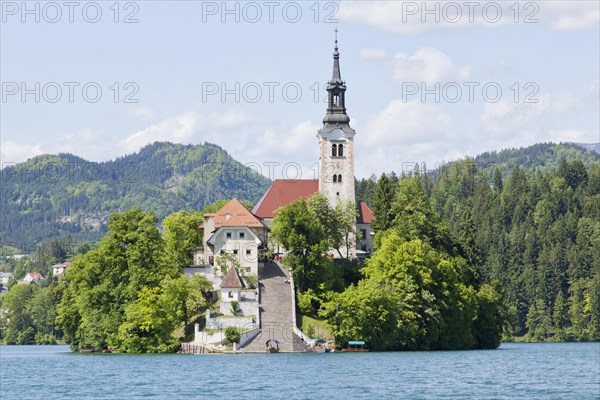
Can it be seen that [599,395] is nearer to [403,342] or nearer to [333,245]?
[403,342]

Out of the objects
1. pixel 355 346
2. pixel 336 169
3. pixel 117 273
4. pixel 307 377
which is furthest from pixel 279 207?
pixel 307 377

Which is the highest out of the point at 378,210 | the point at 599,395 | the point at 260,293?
the point at 378,210

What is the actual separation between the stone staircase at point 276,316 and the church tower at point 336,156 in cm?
1022

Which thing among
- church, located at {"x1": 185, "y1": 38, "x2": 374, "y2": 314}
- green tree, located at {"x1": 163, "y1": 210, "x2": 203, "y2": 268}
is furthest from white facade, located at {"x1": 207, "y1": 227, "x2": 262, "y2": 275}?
green tree, located at {"x1": 163, "y1": 210, "x2": 203, "y2": 268}

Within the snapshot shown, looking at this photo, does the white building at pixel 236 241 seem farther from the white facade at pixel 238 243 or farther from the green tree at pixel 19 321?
the green tree at pixel 19 321

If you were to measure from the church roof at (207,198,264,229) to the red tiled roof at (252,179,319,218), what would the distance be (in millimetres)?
5818

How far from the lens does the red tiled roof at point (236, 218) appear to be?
97675 mm

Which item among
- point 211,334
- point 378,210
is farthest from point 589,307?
point 211,334

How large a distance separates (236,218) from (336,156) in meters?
11.3

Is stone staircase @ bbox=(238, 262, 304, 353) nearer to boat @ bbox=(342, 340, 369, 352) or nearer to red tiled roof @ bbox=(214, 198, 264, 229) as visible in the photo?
boat @ bbox=(342, 340, 369, 352)

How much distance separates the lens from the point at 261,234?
326 ft

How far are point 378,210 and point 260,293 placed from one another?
16.3m

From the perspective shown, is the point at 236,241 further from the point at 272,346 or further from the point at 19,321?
the point at 19,321

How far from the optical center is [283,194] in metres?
107
